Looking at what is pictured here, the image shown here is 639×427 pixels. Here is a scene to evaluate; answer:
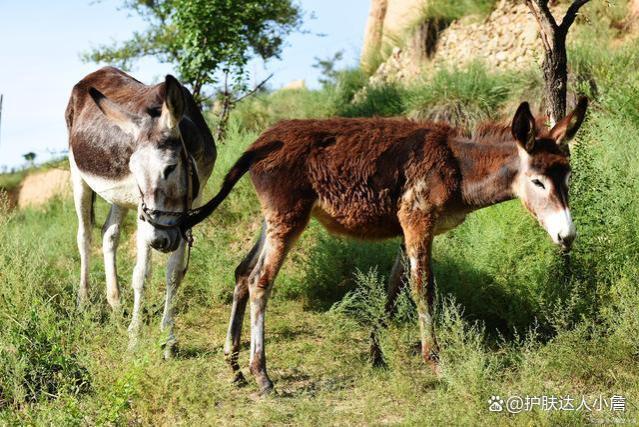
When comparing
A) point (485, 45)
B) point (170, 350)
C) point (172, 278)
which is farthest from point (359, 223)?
point (485, 45)

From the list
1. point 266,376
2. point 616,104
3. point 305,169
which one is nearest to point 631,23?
point 616,104

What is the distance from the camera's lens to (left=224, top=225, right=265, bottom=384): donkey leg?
5992 mm

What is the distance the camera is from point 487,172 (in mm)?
6027

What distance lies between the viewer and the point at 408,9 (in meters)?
17.8

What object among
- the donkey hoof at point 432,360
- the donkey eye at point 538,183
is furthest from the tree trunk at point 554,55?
the donkey hoof at point 432,360

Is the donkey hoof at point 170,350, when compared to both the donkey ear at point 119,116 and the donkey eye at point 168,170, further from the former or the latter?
the donkey ear at point 119,116

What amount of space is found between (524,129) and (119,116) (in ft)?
10.4

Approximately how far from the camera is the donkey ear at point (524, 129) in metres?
5.70

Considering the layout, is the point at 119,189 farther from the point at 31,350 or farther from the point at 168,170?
the point at 31,350

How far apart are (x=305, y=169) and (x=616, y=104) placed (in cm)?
510

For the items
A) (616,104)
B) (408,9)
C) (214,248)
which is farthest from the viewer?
(408,9)

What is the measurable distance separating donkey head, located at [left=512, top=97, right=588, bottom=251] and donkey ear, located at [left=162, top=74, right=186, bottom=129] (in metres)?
2.46

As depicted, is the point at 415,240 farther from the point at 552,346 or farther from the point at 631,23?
the point at 631,23

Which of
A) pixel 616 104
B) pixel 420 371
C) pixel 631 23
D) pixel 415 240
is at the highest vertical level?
pixel 631 23
